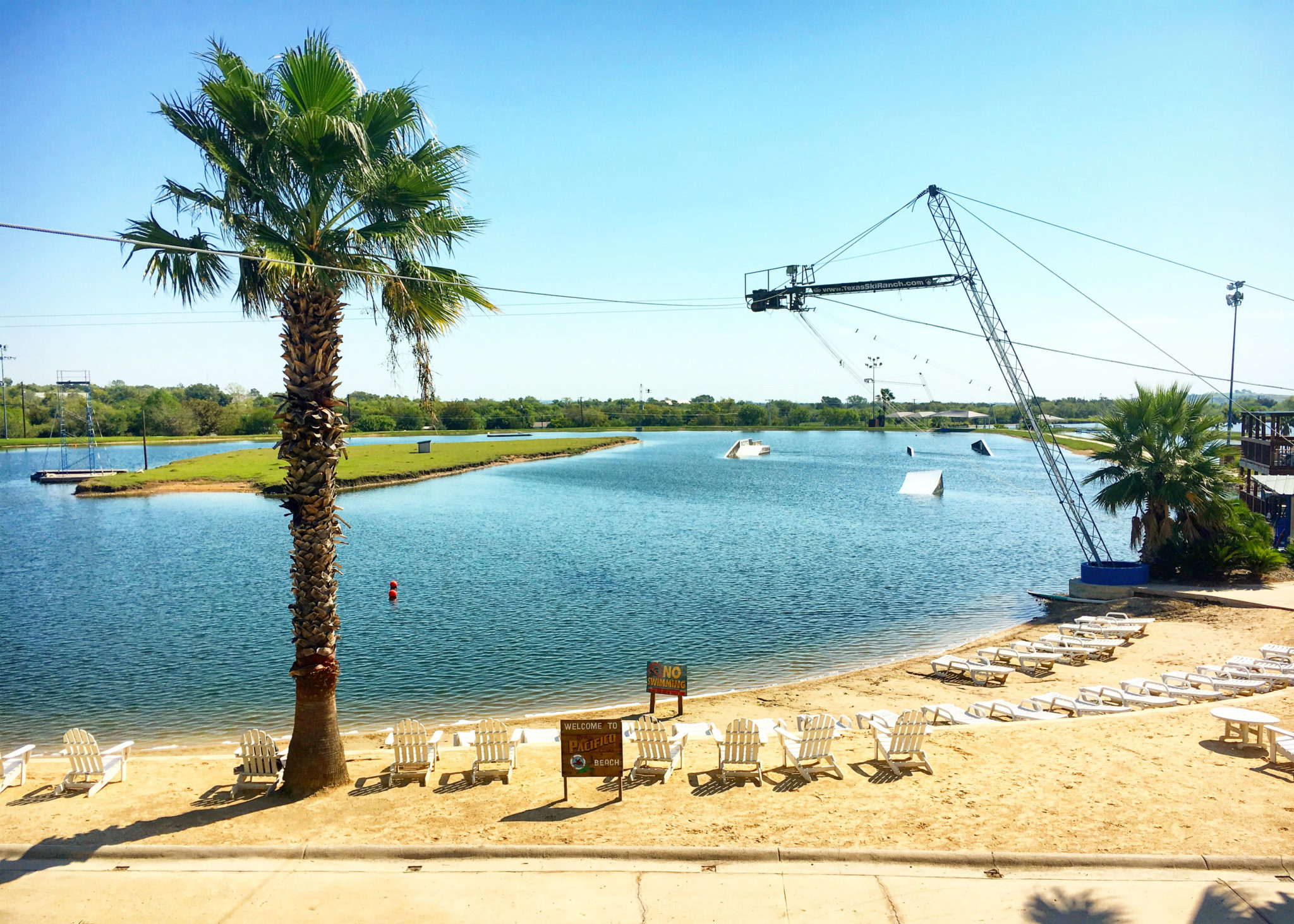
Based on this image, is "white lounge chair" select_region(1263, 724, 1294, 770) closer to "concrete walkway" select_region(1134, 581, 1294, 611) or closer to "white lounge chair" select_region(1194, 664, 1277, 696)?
"white lounge chair" select_region(1194, 664, 1277, 696)

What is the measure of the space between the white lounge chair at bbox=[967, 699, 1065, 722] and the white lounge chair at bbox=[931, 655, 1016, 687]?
3.03m

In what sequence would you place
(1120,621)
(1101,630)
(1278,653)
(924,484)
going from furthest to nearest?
1. (924,484)
2. (1120,621)
3. (1101,630)
4. (1278,653)

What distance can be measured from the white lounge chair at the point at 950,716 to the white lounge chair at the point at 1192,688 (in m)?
3.86

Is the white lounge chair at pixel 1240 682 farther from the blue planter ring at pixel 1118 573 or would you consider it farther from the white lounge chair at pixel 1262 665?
the blue planter ring at pixel 1118 573

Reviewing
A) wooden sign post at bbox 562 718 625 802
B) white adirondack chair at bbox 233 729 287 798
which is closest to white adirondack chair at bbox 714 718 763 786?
wooden sign post at bbox 562 718 625 802

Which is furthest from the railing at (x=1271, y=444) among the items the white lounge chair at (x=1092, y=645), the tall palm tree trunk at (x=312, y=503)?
the tall palm tree trunk at (x=312, y=503)

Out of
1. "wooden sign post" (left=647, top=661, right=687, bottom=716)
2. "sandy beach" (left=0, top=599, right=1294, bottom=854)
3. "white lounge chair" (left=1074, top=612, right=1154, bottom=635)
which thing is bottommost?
"white lounge chair" (left=1074, top=612, right=1154, bottom=635)

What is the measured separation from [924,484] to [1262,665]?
5632 centimetres

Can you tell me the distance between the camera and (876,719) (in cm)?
1401

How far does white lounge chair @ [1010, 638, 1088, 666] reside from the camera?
2039 cm

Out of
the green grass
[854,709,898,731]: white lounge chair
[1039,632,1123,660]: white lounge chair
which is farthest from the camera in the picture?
the green grass

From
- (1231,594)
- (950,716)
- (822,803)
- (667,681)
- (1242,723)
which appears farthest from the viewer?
(1231,594)

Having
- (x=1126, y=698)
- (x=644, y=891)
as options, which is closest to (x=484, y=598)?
(x=1126, y=698)

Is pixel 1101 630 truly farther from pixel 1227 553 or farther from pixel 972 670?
pixel 1227 553
